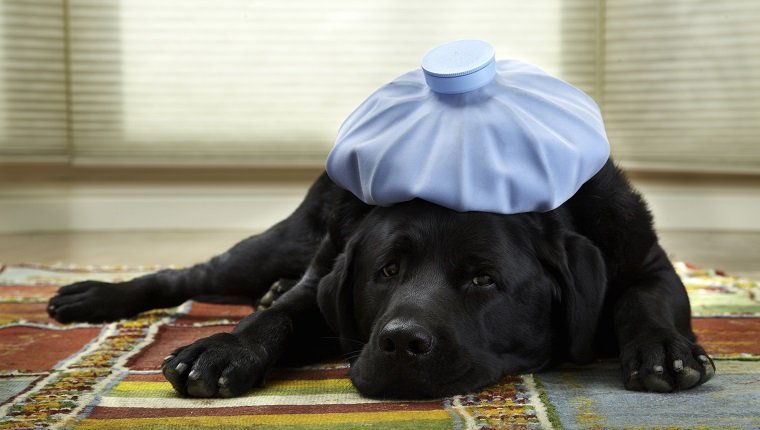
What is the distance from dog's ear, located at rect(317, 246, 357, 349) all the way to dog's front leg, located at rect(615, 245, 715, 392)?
530 millimetres

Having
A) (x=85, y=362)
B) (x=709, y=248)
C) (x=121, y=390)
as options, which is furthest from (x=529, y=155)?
(x=709, y=248)

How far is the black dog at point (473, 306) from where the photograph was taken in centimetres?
162

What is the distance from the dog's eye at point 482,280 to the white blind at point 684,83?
Result: 14.0 ft

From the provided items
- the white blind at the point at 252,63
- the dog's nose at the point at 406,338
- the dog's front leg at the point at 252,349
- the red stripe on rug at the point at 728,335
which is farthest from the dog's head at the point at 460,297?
the white blind at the point at 252,63

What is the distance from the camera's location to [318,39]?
584 centimetres

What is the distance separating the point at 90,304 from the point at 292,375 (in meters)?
0.93

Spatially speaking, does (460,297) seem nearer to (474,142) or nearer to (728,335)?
(474,142)

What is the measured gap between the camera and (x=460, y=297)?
5.49 feet

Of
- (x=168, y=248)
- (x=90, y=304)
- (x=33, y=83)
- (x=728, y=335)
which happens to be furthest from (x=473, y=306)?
(x=33, y=83)

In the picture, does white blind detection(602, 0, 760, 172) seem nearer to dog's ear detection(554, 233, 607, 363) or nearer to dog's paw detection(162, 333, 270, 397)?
dog's ear detection(554, 233, 607, 363)

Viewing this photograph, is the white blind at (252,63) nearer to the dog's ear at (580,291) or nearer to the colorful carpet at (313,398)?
the colorful carpet at (313,398)

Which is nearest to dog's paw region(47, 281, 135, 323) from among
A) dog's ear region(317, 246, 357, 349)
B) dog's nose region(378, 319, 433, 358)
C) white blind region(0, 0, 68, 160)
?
dog's ear region(317, 246, 357, 349)

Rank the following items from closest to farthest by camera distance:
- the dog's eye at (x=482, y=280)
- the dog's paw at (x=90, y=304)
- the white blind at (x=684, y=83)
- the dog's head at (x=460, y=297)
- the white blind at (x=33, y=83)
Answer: the dog's head at (x=460, y=297), the dog's eye at (x=482, y=280), the dog's paw at (x=90, y=304), the white blind at (x=684, y=83), the white blind at (x=33, y=83)

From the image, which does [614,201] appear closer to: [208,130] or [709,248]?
[709,248]
